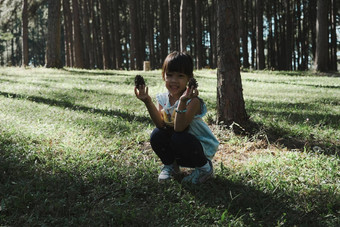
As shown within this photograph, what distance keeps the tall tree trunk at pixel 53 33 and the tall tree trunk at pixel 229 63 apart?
14.0 meters

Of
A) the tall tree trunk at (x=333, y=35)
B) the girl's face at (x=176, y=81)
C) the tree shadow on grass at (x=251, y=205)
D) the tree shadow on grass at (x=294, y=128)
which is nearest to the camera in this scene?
the tree shadow on grass at (x=251, y=205)

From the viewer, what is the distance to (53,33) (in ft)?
56.0

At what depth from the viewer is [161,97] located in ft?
11.5

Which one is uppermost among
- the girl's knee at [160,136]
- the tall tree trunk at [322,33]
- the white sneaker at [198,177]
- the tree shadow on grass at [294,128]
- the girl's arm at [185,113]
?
the tall tree trunk at [322,33]

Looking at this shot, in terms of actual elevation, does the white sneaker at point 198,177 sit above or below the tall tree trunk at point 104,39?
below

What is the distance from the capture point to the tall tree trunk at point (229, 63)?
502 centimetres

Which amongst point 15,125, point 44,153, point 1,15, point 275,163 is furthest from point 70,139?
point 1,15

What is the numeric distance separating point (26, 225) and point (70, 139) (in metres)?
2.25

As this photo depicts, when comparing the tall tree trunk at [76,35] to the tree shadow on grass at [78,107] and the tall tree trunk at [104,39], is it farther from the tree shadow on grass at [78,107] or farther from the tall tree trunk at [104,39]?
the tree shadow on grass at [78,107]

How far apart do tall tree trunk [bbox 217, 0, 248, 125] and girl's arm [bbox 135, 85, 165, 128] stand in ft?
6.57

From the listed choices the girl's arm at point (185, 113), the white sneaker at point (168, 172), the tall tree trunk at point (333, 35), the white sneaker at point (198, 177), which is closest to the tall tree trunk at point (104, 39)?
the tall tree trunk at point (333, 35)

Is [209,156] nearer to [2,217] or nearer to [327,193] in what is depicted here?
[327,193]

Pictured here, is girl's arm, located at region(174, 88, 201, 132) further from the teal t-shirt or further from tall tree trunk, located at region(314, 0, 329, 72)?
tall tree trunk, located at region(314, 0, 329, 72)

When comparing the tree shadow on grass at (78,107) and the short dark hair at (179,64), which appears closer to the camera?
the short dark hair at (179,64)
